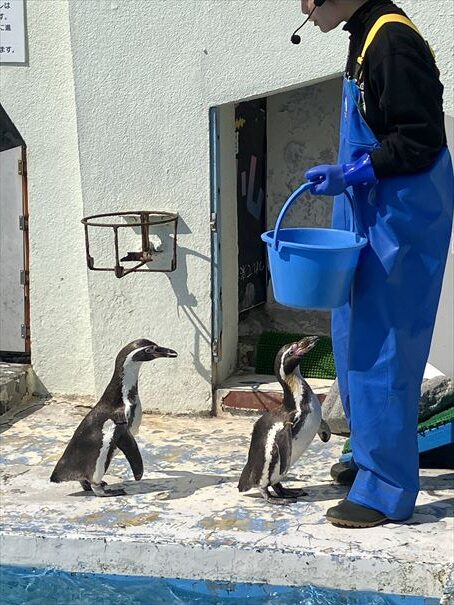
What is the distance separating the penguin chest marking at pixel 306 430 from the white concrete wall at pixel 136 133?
1.54 metres

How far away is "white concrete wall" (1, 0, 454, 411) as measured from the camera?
6203 mm

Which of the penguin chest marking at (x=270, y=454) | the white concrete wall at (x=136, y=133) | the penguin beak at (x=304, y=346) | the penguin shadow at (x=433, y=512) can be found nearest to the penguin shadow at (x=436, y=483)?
the penguin shadow at (x=433, y=512)

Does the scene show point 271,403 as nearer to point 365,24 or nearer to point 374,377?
point 374,377

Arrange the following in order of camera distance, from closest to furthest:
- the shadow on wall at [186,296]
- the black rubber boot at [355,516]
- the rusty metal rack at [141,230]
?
the black rubber boot at [355,516], the rusty metal rack at [141,230], the shadow on wall at [186,296]

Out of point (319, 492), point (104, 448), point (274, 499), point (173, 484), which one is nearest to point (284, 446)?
point (274, 499)

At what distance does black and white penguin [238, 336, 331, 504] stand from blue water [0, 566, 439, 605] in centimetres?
68

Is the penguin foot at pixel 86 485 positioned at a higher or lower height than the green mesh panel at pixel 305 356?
lower

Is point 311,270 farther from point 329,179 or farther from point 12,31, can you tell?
point 12,31

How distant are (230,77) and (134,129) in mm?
612

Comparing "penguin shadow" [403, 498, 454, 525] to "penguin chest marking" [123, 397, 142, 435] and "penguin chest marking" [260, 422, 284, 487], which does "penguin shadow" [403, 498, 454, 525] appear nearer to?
"penguin chest marking" [260, 422, 284, 487]

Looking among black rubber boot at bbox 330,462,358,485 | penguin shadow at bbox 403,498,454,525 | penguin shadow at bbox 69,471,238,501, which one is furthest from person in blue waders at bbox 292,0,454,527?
penguin shadow at bbox 69,471,238,501

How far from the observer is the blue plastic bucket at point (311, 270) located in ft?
14.3

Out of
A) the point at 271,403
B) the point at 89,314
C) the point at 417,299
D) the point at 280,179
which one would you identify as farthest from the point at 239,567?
the point at 280,179

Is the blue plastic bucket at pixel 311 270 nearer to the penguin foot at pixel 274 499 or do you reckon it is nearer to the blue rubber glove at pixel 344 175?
the blue rubber glove at pixel 344 175
